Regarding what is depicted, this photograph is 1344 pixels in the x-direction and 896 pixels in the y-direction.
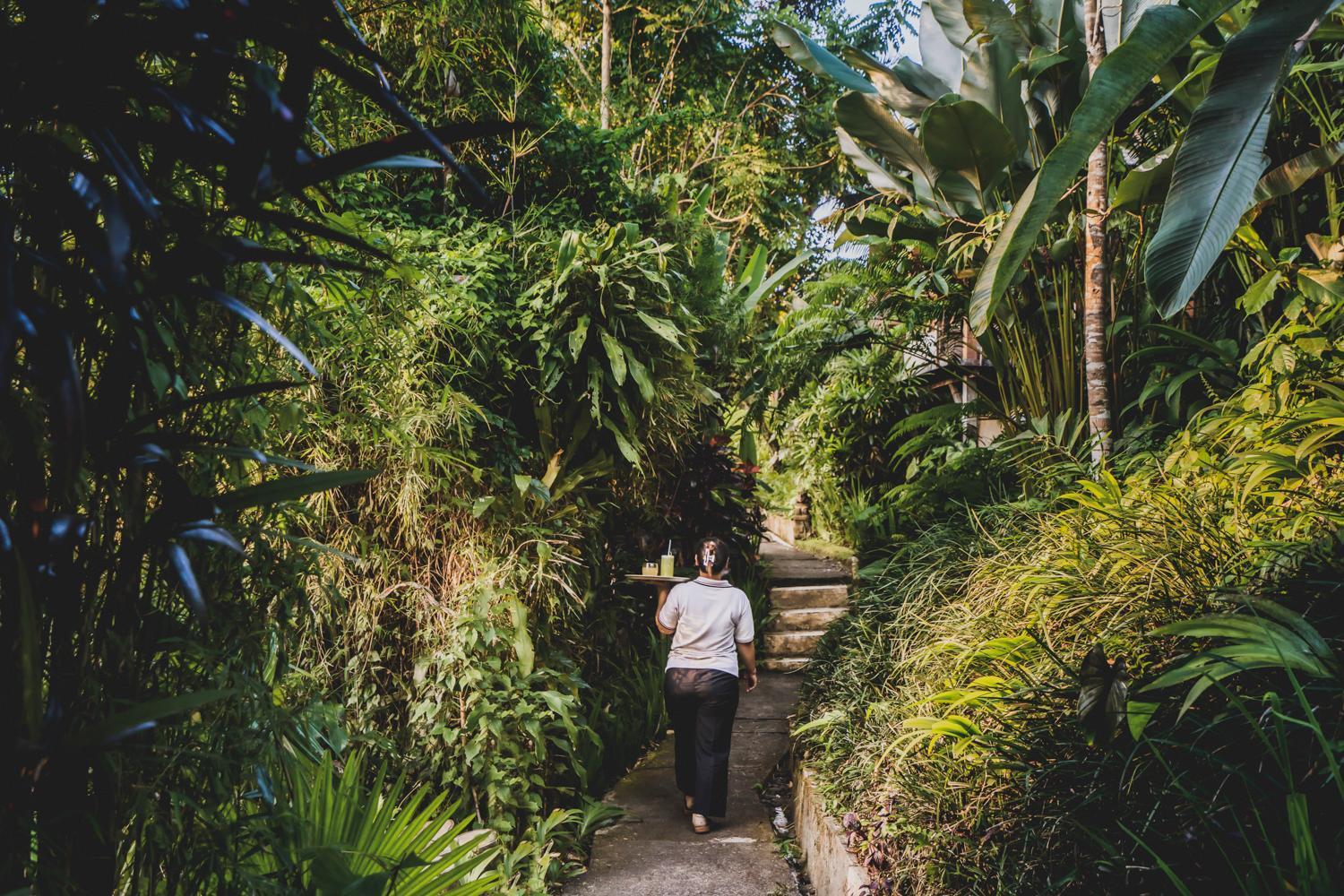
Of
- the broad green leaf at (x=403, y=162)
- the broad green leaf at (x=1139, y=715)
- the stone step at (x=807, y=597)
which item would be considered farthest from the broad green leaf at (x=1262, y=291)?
the stone step at (x=807, y=597)

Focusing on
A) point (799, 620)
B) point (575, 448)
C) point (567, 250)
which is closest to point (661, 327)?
point (567, 250)

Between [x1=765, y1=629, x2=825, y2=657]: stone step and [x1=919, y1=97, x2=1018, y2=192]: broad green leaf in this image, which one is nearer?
[x1=919, y1=97, x2=1018, y2=192]: broad green leaf

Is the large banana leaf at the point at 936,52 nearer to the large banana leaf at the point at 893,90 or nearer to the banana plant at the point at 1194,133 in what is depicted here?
the large banana leaf at the point at 893,90

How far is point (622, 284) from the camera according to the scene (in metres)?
4.95

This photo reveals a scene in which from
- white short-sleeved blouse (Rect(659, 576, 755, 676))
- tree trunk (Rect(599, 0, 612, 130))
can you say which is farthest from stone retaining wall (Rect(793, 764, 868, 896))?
tree trunk (Rect(599, 0, 612, 130))

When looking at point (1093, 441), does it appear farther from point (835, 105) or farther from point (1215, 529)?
point (835, 105)

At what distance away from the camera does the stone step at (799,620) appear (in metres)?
8.92

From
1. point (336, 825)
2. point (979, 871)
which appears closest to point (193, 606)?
point (336, 825)

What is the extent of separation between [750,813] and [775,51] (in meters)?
12.0

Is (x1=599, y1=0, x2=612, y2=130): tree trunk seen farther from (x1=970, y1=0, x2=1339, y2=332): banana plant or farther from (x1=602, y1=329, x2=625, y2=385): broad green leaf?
(x1=970, y1=0, x2=1339, y2=332): banana plant

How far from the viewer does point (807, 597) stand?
9.41m

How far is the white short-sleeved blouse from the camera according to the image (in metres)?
5.11

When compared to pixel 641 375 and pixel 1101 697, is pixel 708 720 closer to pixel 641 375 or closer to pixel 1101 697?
pixel 641 375

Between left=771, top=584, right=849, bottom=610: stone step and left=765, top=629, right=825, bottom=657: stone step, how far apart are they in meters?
0.50
